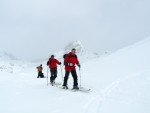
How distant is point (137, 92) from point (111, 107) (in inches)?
109

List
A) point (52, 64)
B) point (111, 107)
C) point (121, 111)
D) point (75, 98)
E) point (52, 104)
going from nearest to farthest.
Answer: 1. point (121, 111)
2. point (111, 107)
3. point (52, 104)
4. point (75, 98)
5. point (52, 64)

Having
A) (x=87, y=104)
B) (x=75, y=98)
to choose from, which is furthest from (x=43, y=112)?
(x=75, y=98)

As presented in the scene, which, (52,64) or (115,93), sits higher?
(52,64)

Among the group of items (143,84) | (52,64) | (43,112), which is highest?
(52,64)

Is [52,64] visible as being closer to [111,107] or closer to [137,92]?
[137,92]

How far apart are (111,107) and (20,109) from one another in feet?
11.6

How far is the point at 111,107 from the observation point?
1075 cm

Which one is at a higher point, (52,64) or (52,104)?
(52,64)

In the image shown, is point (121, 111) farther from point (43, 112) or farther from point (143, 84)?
point (143, 84)

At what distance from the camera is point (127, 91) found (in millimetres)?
13695

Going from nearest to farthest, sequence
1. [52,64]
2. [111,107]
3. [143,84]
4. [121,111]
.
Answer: [121,111], [111,107], [143,84], [52,64]

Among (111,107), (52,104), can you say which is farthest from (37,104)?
(111,107)

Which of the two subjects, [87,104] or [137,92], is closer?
[87,104]

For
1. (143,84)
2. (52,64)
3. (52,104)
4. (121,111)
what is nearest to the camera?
(121,111)
